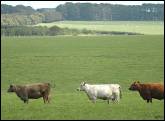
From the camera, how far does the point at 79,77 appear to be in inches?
1657

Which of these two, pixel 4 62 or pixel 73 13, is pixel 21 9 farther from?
pixel 4 62

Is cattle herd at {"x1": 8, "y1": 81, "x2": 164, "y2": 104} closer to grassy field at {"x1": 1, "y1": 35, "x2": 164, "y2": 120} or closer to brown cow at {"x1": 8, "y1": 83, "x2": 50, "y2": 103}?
brown cow at {"x1": 8, "y1": 83, "x2": 50, "y2": 103}

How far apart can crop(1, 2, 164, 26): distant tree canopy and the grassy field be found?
55690 mm

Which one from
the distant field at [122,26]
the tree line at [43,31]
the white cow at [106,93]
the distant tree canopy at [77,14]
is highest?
the distant tree canopy at [77,14]

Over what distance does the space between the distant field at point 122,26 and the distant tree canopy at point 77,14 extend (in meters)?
1.43

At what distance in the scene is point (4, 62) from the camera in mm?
53375

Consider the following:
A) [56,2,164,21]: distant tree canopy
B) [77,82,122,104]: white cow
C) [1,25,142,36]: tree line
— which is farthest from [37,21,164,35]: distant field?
[77,82,122,104]: white cow

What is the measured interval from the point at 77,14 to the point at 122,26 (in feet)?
48.0

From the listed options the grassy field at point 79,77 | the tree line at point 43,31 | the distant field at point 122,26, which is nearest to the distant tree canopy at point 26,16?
the distant field at point 122,26

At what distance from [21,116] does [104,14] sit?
11769 cm

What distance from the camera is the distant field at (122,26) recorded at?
11544cm

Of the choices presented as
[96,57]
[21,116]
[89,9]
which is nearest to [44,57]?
[96,57]

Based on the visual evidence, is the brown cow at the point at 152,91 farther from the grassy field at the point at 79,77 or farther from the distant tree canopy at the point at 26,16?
the distant tree canopy at the point at 26,16

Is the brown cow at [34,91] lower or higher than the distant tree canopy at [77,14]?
lower
